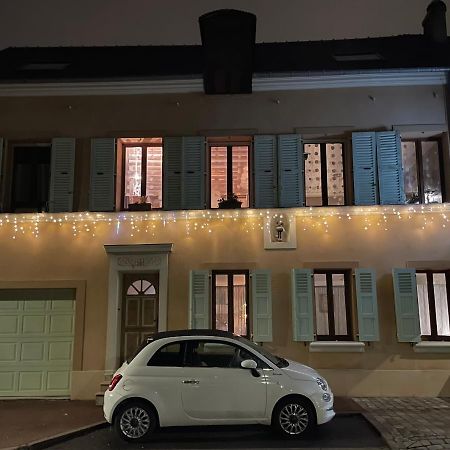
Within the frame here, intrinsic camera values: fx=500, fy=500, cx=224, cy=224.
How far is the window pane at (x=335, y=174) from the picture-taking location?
11.6m

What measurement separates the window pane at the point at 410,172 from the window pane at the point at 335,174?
4.80 feet

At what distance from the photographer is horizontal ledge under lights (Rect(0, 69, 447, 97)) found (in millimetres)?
11445

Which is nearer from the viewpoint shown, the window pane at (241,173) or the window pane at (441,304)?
the window pane at (441,304)

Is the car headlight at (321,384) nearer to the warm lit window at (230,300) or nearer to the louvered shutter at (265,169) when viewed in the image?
the warm lit window at (230,300)

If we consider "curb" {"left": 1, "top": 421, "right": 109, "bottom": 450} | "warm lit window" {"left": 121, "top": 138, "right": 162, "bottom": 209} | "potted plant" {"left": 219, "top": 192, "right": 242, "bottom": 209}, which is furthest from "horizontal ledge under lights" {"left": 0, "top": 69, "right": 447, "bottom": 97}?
"curb" {"left": 1, "top": 421, "right": 109, "bottom": 450}

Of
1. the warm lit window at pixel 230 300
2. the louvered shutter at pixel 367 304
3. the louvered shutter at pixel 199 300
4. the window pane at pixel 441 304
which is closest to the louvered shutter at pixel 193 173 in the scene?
the louvered shutter at pixel 199 300

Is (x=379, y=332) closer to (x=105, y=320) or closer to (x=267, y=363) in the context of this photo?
(x=267, y=363)

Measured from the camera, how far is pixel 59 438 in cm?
768

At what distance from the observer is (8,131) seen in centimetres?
1171

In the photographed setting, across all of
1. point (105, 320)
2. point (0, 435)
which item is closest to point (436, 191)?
point (105, 320)

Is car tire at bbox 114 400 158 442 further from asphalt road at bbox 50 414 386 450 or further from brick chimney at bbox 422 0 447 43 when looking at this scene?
brick chimney at bbox 422 0 447 43

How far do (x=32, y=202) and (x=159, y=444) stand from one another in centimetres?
677

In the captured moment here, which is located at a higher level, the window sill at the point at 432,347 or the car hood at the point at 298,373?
the window sill at the point at 432,347

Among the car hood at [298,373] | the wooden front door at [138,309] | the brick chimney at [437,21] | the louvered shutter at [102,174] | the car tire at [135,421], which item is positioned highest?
the brick chimney at [437,21]
